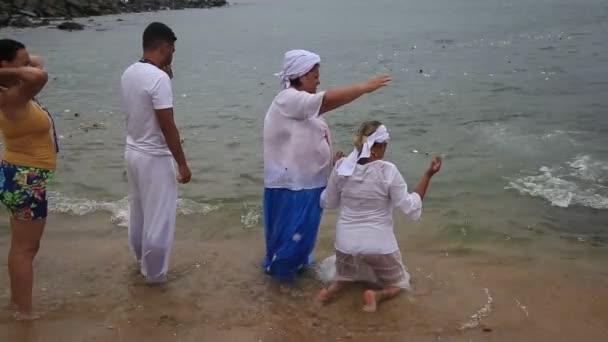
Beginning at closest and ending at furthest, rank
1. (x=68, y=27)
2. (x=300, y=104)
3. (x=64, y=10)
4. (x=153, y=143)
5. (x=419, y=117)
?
(x=300, y=104), (x=153, y=143), (x=419, y=117), (x=68, y=27), (x=64, y=10)

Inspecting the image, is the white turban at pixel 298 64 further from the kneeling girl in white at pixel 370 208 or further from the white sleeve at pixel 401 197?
the white sleeve at pixel 401 197

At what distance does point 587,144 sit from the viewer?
9.34m

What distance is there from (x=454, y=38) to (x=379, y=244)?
22992 millimetres

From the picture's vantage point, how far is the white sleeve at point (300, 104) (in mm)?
4238

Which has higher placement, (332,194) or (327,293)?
Result: (332,194)

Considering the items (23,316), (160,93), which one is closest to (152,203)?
(160,93)

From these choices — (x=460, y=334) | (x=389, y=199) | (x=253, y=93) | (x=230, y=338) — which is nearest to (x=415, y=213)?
(x=389, y=199)

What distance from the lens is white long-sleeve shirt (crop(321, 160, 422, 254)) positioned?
14.2 ft

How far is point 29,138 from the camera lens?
157 inches

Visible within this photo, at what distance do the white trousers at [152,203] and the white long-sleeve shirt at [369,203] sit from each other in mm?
1048

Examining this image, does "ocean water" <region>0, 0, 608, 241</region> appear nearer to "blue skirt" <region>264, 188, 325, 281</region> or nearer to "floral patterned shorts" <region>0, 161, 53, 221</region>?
"blue skirt" <region>264, 188, 325, 281</region>

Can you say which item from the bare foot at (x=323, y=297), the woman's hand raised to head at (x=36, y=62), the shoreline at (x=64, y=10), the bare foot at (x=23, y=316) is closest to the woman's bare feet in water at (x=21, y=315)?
the bare foot at (x=23, y=316)

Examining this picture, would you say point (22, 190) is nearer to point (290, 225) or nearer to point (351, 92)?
point (290, 225)

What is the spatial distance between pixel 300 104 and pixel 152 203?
3.97 ft
